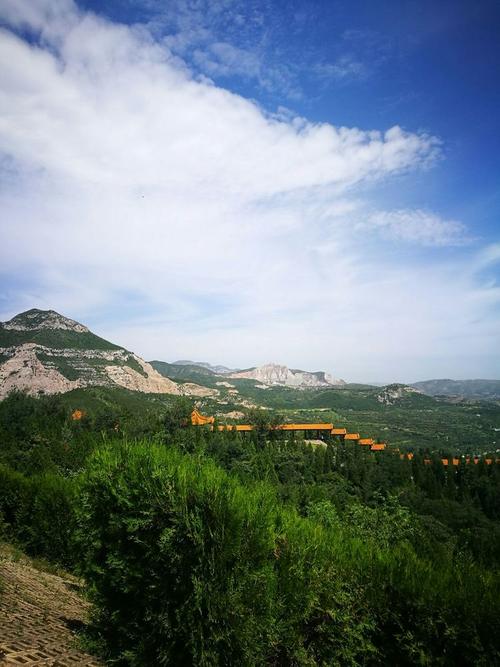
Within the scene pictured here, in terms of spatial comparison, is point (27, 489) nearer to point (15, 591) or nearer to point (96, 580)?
point (15, 591)

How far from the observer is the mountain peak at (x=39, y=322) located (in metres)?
176

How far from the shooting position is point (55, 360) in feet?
519

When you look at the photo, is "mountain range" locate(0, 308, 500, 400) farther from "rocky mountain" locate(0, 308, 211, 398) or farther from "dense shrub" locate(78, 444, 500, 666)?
"dense shrub" locate(78, 444, 500, 666)

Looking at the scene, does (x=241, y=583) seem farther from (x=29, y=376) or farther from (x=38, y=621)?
(x=29, y=376)

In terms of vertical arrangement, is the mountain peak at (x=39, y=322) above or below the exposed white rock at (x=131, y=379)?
above

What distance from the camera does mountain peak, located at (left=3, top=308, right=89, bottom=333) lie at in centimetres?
17650

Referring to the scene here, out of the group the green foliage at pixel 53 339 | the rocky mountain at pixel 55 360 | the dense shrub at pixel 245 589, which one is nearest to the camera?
the dense shrub at pixel 245 589

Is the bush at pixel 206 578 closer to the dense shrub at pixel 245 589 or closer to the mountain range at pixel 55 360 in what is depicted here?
the dense shrub at pixel 245 589

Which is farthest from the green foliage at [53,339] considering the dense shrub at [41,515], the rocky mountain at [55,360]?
the dense shrub at [41,515]

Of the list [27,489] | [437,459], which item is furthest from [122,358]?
[27,489]

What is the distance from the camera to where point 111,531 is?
8750 millimetres

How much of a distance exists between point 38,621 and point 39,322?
19868 cm

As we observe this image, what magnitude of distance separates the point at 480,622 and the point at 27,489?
78.6ft

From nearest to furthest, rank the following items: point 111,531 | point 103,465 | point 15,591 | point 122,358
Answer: point 111,531, point 103,465, point 15,591, point 122,358
